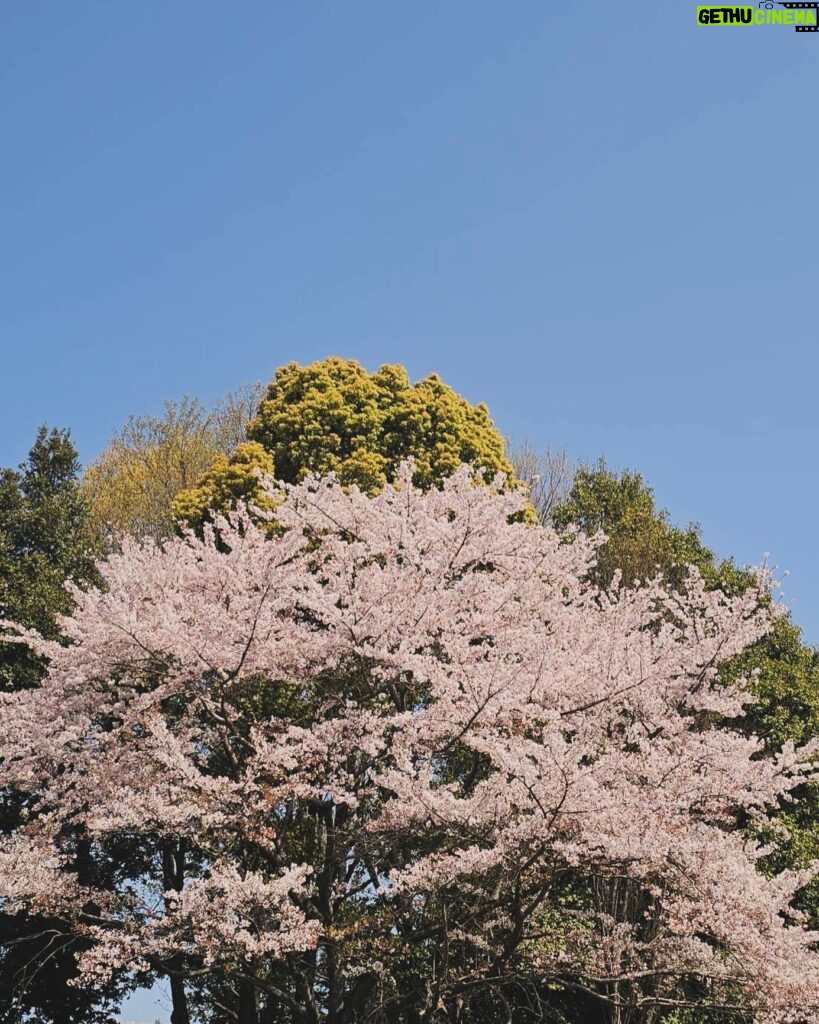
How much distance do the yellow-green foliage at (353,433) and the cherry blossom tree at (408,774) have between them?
3.25m

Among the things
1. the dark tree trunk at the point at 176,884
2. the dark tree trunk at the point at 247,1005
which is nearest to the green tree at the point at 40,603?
the dark tree trunk at the point at 176,884

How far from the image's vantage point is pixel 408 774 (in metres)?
→ 8.05

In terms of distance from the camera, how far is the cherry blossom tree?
7.45 m

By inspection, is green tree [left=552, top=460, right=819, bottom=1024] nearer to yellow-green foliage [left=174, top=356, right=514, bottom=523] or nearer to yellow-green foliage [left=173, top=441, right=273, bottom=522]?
yellow-green foliage [left=174, top=356, right=514, bottom=523]

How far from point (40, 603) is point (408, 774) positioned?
7176 millimetres

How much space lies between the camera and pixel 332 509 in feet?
33.7

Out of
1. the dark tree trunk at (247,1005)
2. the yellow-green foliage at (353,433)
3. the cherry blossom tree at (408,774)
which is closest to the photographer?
the cherry blossom tree at (408,774)

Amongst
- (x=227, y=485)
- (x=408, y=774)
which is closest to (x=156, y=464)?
(x=227, y=485)

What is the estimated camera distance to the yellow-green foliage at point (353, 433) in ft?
45.3

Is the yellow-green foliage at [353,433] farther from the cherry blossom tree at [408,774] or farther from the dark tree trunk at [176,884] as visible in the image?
the dark tree trunk at [176,884]

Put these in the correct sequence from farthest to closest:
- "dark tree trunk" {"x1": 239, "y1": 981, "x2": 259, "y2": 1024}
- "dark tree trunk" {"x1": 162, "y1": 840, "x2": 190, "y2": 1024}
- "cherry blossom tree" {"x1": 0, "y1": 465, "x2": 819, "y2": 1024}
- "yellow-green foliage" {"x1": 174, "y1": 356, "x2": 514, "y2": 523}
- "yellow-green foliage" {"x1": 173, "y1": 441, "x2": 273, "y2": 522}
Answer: "yellow-green foliage" {"x1": 174, "y1": 356, "x2": 514, "y2": 523}
"yellow-green foliage" {"x1": 173, "y1": 441, "x2": 273, "y2": 522}
"dark tree trunk" {"x1": 162, "y1": 840, "x2": 190, "y2": 1024}
"dark tree trunk" {"x1": 239, "y1": 981, "x2": 259, "y2": 1024}
"cherry blossom tree" {"x1": 0, "y1": 465, "x2": 819, "y2": 1024}

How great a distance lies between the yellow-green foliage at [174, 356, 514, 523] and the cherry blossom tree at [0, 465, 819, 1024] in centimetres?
325

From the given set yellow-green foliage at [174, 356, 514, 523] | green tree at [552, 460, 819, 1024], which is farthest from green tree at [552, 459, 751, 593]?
yellow-green foliage at [174, 356, 514, 523]

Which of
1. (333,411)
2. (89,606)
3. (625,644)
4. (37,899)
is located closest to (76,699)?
(89,606)
